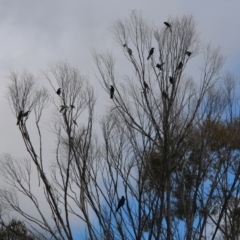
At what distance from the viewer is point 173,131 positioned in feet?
34.8

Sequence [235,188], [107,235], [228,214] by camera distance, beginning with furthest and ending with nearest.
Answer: [228,214]
[235,188]
[107,235]

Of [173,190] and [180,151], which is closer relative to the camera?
[180,151]

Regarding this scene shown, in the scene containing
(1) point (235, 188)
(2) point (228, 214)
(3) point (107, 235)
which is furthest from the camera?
(2) point (228, 214)

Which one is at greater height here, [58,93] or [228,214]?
[228,214]

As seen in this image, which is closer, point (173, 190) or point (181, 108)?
point (181, 108)

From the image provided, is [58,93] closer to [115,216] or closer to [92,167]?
[92,167]

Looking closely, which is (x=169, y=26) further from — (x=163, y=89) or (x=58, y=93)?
(x=58, y=93)

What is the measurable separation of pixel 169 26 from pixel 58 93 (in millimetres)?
2529

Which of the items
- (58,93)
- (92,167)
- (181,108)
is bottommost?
(92,167)

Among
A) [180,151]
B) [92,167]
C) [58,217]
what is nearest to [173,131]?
[180,151]

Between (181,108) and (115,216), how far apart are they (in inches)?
95.4

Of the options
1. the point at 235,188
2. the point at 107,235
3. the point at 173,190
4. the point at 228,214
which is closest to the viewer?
the point at 107,235

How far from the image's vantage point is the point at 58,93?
1097 cm

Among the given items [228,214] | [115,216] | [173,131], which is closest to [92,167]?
[115,216]
